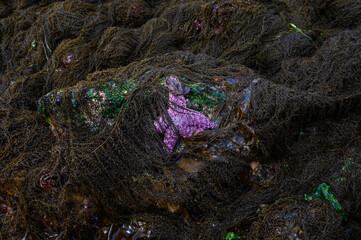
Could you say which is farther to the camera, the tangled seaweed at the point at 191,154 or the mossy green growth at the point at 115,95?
the mossy green growth at the point at 115,95

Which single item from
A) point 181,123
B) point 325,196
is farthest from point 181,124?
point 325,196

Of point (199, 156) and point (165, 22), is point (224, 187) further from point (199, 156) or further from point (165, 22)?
point (165, 22)

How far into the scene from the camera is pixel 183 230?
6.61 ft

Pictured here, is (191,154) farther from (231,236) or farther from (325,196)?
(325,196)

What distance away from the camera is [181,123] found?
7.52 feet

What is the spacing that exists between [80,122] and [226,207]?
149cm

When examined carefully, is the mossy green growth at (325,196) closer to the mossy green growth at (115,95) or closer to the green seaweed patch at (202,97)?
A: the green seaweed patch at (202,97)

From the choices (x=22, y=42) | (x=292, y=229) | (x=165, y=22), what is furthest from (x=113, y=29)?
(x=292, y=229)

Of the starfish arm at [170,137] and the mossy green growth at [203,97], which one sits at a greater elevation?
the mossy green growth at [203,97]

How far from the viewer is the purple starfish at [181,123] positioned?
2273mm

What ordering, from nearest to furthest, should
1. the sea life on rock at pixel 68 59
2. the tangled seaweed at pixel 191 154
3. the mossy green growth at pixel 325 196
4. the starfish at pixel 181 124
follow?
1. the mossy green growth at pixel 325 196
2. the tangled seaweed at pixel 191 154
3. the starfish at pixel 181 124
4. the sea life on rock at pixel 68 59

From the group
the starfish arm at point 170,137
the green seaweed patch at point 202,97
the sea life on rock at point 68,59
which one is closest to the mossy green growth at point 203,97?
the green seaweed patch at point 202,97

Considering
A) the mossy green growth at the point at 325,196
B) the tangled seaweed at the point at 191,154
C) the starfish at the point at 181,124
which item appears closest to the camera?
the mossy green growth at the point at 325,196

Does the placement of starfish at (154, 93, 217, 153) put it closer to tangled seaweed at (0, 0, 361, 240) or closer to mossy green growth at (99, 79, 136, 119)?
tangled seaweed at (0, 0, 361, 240)
